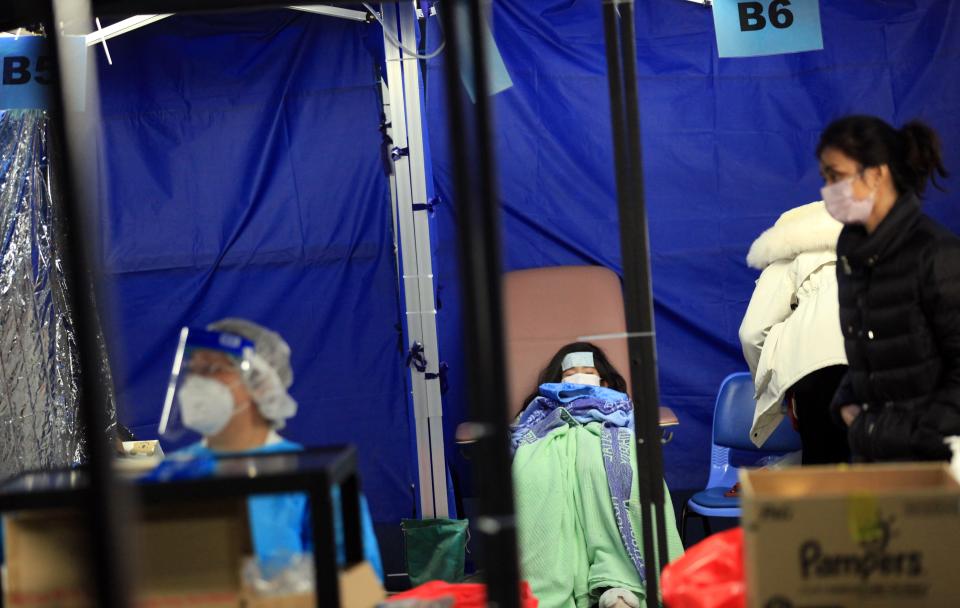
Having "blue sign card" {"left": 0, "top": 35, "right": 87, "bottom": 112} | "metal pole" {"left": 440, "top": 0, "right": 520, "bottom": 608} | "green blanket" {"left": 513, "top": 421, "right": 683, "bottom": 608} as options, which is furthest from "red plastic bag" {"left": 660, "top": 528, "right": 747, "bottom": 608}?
"blue sign card" {"left": 0, "top": 35, "right": 87, "bottom": 112}

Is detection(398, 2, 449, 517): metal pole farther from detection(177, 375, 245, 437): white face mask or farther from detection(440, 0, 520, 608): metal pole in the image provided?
detection(440, 0, 520, 608): metal pole

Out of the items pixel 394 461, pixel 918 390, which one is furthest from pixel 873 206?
pixel 394 461

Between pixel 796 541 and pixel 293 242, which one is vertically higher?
pixel 293 242

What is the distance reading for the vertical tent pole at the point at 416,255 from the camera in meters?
4.57

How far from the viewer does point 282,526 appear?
87.1 inches

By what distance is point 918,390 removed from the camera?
2.75 m

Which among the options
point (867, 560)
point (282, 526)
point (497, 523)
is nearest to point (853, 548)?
point (867, 560)

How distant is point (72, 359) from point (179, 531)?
2.52 metres

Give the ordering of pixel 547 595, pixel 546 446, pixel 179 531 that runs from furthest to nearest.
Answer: pixel 546 446
pixel 547 595
pixel 179 531

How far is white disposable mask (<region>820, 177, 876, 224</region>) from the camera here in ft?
9.14

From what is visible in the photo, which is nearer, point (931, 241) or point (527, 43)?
point (931, 241)

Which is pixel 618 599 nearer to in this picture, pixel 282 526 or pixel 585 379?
pixel 585 379

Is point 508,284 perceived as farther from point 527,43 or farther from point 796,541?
point 796,541

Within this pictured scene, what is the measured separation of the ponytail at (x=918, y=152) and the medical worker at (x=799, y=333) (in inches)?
47.1
